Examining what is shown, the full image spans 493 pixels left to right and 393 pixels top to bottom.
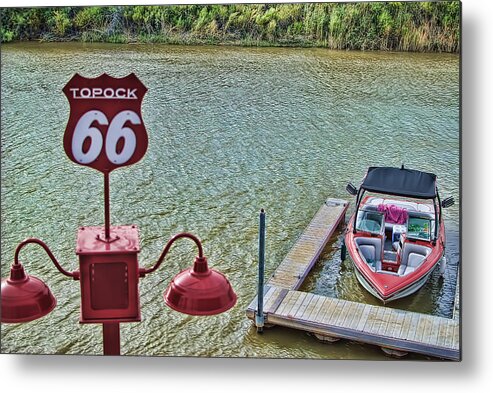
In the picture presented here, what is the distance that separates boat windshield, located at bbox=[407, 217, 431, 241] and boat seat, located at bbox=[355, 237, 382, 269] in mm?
205

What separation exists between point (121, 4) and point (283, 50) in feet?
3.40

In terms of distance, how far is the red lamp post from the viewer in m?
2.46

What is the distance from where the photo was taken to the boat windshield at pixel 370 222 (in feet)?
17.9

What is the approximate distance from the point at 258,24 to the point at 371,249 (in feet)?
5.55

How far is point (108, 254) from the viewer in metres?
2.63

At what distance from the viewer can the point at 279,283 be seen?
516 cm

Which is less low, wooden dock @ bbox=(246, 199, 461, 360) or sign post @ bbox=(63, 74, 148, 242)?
sign post @ bbox=(63, 74, 148, 242)

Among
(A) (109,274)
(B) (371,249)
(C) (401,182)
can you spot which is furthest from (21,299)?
(B) (371,249)

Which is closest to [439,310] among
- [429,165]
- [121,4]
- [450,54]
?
[429,165]

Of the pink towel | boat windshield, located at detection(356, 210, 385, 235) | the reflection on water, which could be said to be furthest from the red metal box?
the pink towel

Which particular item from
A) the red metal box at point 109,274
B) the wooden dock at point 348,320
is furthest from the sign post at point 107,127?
the wooden dock at point 348,320

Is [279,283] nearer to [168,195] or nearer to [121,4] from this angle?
[168,195]

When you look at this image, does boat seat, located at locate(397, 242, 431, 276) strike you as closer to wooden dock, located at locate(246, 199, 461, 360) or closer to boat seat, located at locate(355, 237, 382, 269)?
boat seat, located at locate(355, 237, 382, 269)

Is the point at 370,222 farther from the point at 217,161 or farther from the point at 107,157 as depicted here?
the point at 107,157
